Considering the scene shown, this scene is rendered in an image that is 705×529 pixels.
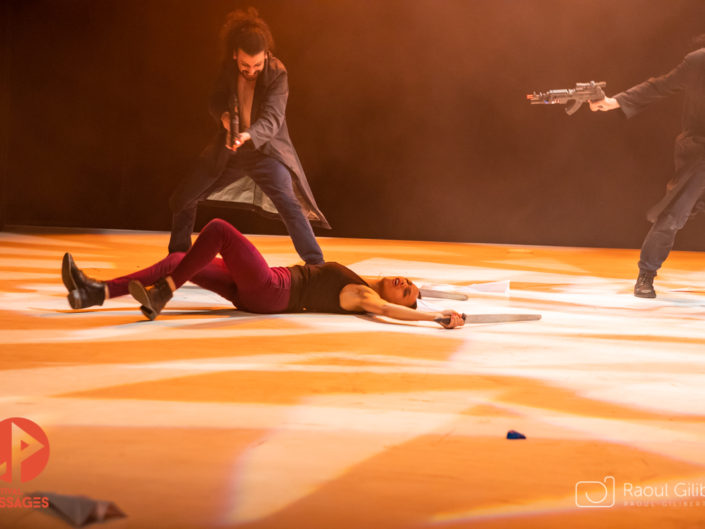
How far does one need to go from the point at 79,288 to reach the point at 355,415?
4.89 ft

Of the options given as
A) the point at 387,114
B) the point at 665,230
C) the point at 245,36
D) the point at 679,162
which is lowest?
the point at 665,230

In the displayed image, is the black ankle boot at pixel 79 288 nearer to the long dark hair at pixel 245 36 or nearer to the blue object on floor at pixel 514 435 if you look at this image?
the long dark hair at pixel 245 36

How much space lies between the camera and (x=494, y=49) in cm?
779

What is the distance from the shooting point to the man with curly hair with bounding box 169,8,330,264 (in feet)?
13.0

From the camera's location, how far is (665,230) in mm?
4461

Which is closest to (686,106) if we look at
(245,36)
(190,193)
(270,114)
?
(270,114)

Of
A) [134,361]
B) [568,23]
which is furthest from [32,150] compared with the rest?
[134,361]

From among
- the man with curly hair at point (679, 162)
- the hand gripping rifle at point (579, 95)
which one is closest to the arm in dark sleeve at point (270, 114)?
the hand gripping rifle at point (579, 95)

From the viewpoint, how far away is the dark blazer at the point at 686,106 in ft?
14.3

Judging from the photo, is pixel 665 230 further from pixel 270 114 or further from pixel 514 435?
pixel 514 435

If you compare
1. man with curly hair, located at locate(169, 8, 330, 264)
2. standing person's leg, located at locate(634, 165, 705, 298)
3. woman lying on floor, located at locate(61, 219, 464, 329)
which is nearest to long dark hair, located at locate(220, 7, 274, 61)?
man with curly hair, located at locate(169, 8, 330, 264)

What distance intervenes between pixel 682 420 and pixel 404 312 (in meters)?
1.32

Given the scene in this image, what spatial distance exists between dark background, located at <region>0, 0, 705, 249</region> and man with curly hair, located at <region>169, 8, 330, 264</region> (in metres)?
3.85

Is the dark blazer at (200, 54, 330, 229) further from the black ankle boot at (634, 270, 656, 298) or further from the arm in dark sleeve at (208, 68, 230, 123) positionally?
the black ankle boot at (634, 270, 656, 298)
